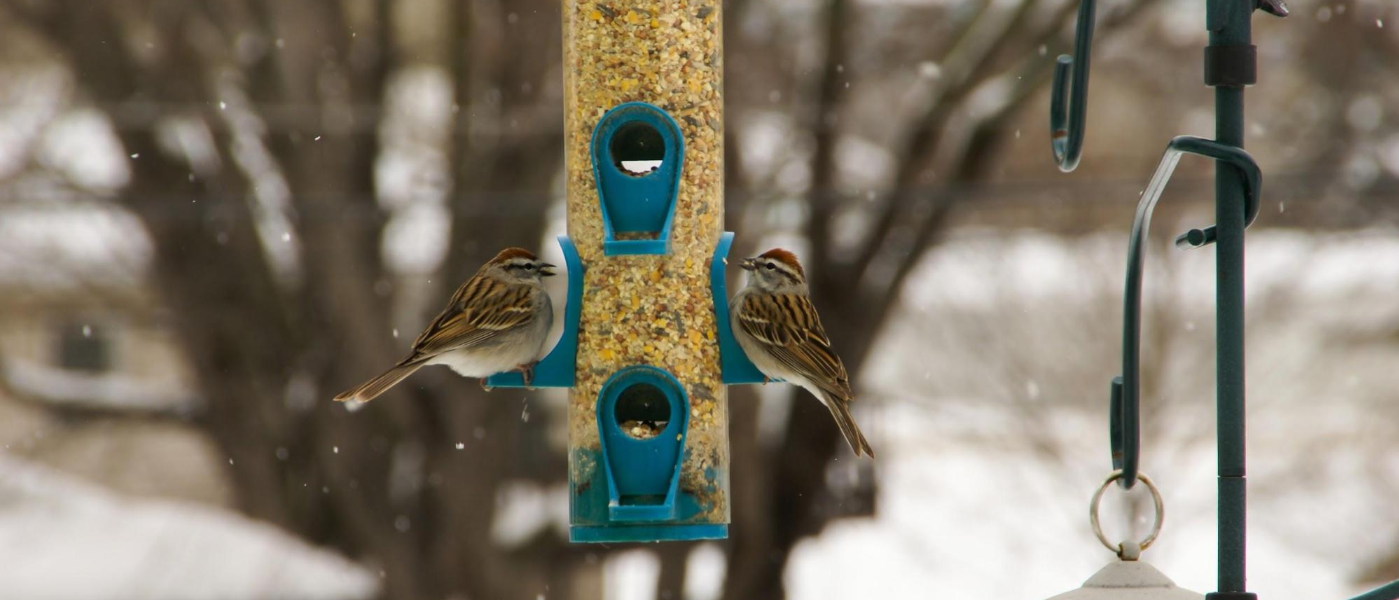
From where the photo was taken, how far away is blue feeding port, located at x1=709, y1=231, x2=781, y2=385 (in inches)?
190

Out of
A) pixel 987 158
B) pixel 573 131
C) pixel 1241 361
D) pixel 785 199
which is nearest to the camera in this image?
pixel 1241 361

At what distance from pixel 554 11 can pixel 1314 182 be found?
451 centimetres

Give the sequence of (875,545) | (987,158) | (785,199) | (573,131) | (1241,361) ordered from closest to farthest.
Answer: (1241,361) → (573,131) → (785,199) → (987,158) → (875,545)

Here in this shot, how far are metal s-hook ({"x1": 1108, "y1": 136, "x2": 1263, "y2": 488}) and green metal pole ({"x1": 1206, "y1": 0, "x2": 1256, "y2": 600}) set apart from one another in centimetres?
4

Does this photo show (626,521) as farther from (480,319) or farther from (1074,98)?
(1074,98)

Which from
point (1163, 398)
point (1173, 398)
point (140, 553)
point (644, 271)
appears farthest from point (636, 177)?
point (140, 553)

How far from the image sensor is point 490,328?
5.30 metres

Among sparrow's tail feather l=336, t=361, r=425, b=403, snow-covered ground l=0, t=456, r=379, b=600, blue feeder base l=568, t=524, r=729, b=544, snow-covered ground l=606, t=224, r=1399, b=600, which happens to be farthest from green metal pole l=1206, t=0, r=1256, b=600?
snow-covered ground l=0, t=456, r=379, b=600

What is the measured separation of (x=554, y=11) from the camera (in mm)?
9305

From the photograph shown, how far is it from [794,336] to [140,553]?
5.67 m

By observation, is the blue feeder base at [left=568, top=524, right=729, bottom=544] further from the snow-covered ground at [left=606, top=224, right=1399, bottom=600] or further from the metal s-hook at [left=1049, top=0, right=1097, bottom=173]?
the snow-covered ground at [left=606, top=224, right=1399, bottom=600]

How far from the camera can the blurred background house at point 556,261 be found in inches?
365

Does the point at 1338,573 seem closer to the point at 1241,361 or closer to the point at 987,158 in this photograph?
the point at 987,158

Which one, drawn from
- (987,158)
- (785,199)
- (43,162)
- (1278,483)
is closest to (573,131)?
(785,199)
